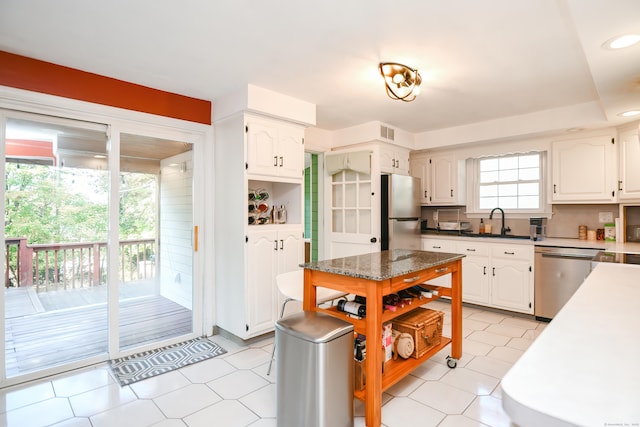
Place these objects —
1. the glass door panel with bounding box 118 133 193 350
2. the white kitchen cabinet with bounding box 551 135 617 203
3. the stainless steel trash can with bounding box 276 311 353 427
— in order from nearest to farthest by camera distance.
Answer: the stainless steel trash can with bounding box 276 311 353 427
the glass door panel with bounding box 118 133 193 350
the white kitchen cabinet with bounding box 551 135 617 203

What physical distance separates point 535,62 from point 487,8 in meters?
0.98

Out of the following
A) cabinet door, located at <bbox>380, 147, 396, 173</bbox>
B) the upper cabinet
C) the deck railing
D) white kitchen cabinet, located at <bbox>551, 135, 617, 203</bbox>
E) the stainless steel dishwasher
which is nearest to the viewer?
the deck railing

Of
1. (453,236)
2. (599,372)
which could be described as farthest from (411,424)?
(453,236)

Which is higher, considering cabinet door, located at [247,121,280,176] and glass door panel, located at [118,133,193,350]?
cabinet door, located at [247,121,280,176]

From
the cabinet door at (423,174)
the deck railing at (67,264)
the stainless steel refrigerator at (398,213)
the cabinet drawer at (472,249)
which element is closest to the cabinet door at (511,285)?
the cabinet drawer at (472,249)

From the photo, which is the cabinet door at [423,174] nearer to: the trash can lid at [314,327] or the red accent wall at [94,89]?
the red accent wall at [94,89]

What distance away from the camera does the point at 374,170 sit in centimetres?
418

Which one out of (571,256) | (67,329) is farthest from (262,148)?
(571,256)

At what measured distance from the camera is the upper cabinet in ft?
15.6

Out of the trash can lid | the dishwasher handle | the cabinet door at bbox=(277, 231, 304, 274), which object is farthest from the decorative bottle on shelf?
the dishwasher handle

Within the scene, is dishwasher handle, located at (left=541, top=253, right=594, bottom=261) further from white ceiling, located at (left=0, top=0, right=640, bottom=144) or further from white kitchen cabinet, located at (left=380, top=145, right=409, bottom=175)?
white kitchen cabinet, located at (left=380, top=145, right=409, bottom=175)

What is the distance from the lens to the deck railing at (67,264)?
2506mm

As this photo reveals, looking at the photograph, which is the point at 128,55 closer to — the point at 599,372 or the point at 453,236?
the point at 599,372

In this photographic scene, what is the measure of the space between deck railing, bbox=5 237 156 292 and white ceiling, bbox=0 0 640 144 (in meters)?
1.47
